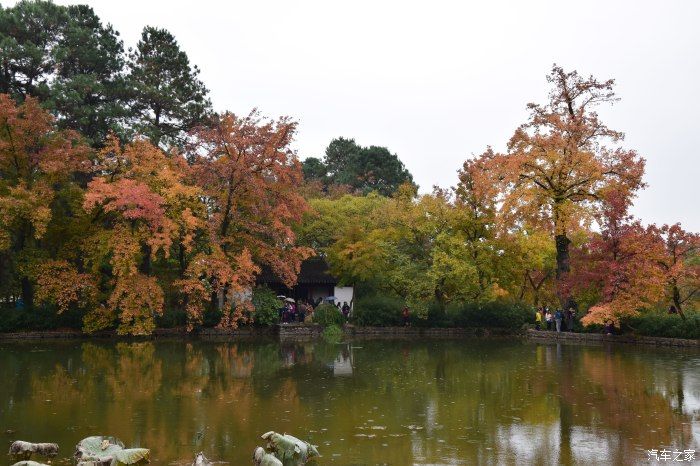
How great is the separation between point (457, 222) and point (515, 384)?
16.4m

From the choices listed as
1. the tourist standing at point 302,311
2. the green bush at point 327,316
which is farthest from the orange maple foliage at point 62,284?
the tourist standing at point 302,311

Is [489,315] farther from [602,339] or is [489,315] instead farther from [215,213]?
[215,213]

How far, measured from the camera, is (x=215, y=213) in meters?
30.6

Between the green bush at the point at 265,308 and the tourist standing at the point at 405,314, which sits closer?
the green bush at the point at 265,308

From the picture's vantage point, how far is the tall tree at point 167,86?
3472 cm

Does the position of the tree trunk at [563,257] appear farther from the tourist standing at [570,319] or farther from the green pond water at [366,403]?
the green pond water at [366,403]

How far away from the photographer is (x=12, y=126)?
26.4 metres

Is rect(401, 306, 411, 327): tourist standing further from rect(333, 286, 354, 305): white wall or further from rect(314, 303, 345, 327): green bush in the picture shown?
rect(333, 286, 354, 305): white wall

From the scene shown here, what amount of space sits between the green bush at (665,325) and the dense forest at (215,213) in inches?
20.0

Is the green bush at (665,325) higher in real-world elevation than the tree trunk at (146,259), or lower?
lower

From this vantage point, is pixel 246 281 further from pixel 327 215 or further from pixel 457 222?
pixel 457 222

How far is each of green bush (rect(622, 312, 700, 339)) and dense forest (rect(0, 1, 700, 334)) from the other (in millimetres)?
508

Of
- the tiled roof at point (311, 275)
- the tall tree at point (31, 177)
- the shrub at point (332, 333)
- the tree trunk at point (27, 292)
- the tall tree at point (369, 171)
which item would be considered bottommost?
the shrub at point (332, 333)

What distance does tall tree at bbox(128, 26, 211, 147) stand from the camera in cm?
3472
